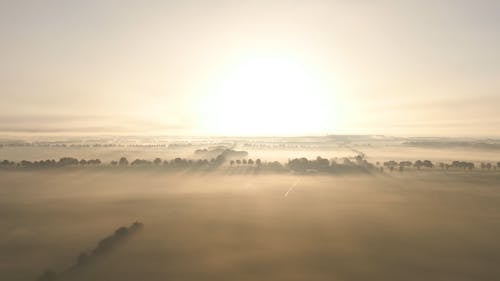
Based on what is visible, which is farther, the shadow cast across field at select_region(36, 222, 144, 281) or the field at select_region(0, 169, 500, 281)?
the field at select_region(0, 169, 500, 281)

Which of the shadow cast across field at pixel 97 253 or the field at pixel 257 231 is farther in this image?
the field at pixel 257 231

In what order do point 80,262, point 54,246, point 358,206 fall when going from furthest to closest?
1. point 358,206
2. point 54,246
3. point 80,262

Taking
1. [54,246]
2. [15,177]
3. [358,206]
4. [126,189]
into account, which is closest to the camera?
[54,246]

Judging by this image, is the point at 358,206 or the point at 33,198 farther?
the point at 33,198

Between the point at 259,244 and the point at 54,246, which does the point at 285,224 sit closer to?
the point at 259,244

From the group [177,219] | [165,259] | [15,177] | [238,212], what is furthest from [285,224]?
[15,177]

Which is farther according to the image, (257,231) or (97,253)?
(257,231)

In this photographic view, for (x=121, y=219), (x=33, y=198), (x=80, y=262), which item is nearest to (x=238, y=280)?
(x=80, y=262)

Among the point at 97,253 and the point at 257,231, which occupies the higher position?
the point at 257,231
